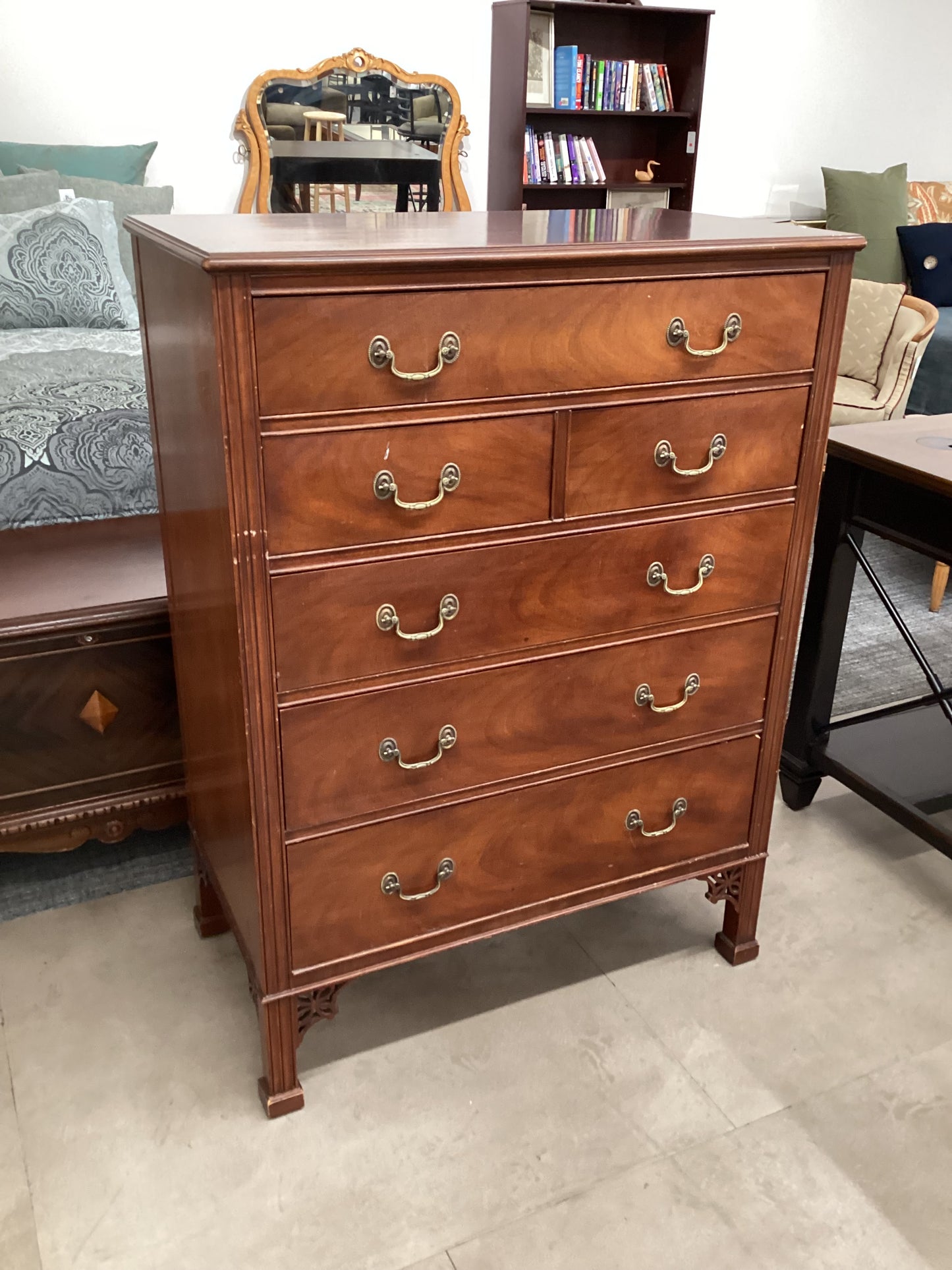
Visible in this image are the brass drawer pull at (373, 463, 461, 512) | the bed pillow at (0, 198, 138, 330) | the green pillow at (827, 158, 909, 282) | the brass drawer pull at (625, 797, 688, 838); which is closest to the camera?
the brass drawer pull at (373, 463, 461, 512)

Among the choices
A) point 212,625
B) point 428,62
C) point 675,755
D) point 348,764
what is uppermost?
point 428,62

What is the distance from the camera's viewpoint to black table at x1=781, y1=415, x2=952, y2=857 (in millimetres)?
1815

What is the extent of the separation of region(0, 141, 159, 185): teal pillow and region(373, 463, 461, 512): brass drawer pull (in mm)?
2819

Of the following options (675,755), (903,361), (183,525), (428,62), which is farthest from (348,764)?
(428,62)

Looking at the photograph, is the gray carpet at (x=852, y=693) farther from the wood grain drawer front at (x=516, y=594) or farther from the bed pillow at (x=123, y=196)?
the bed pillow at (x=123, y=196)

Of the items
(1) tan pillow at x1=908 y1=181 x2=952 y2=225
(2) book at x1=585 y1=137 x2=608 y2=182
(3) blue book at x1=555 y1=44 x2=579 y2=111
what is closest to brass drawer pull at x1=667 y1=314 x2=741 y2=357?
(3) blue book at x1=555 y1=44 x2=579 y2=111

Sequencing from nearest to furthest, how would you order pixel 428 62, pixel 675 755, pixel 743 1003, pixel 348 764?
pixel 348 764, pixel 675 755, pixel 743 1003, pixel 428 62

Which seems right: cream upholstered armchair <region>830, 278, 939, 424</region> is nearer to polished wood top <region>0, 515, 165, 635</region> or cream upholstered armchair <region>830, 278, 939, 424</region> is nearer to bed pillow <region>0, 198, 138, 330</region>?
bed pillow <region>0, 198, 138, 330</region>

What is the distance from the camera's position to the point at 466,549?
126 centimetres

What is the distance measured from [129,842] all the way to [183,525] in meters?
0.88

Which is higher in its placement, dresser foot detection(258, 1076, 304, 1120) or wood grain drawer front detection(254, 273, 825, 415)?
wood grain drawer front detection(254, 273, 825, 415)

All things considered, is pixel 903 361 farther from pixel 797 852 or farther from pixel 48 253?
pixel 48 253

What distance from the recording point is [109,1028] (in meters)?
1.58

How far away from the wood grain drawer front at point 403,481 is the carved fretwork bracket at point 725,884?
744mm
